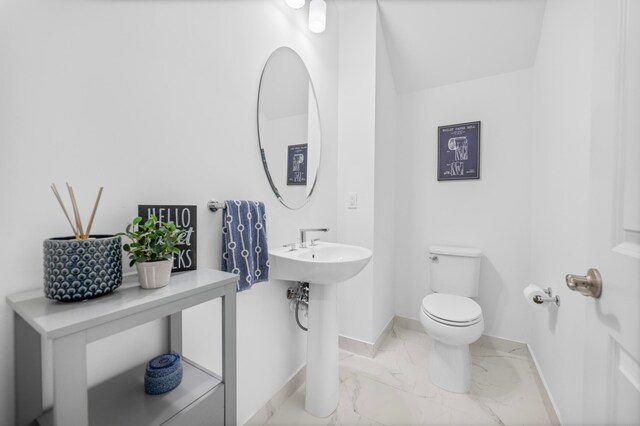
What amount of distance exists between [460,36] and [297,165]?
5.22 ft

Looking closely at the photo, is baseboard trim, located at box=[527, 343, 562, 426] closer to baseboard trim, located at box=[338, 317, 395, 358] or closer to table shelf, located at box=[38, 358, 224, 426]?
baseboard trim, located at box=[338, 317, 395, 358]

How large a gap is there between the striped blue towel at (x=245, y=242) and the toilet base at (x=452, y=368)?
1223 mm

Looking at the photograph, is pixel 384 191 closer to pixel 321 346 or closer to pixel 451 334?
pixel 451 334

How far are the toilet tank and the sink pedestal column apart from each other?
108 cm

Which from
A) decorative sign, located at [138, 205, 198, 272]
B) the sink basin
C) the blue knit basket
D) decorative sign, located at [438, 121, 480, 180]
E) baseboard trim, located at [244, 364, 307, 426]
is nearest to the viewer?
the blue knit basket

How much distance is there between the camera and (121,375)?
0.75m

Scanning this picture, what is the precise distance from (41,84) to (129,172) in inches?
10.3

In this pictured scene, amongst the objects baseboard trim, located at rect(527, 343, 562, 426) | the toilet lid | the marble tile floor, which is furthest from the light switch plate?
baseboard trim, located at rect(527, 343, 562, 426)

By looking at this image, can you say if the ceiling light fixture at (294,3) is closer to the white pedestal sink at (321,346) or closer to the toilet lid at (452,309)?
the white pedestal sink at (321,346)

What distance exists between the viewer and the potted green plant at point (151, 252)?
0.66 m

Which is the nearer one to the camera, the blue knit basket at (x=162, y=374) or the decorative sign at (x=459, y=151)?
the blue knit basket at (x=162, y=374)

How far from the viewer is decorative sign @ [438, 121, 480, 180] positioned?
2070 mm

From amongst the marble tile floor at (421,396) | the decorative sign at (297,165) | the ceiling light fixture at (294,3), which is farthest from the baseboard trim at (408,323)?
the ceiling light fixture at (294,3)

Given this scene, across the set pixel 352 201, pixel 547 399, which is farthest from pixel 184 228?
pixel 547 399
